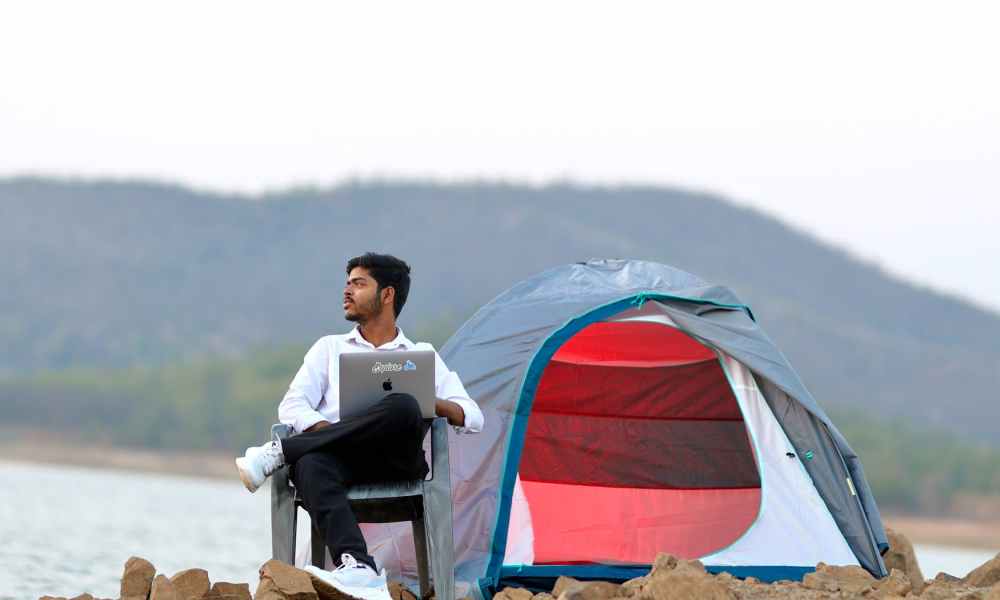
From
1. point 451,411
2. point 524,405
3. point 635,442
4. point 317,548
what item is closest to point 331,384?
point 451,411

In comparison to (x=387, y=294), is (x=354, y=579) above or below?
→ below

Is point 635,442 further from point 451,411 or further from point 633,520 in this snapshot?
point 451,411

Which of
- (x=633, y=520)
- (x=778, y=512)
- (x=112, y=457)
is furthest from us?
(x=112, y=457)

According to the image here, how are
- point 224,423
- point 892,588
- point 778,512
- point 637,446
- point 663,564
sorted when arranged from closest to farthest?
point 663,564, point 892,588, point 778,512, point 637,446, point 224,423

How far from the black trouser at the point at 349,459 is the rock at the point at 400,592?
917 mm

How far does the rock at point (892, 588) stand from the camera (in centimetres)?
557

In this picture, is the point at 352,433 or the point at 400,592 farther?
the point at 400,592

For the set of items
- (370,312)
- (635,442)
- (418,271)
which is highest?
(418,271)

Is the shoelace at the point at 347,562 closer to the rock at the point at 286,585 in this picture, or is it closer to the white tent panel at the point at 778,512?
the rock at the point at 286,585

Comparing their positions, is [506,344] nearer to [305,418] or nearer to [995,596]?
[305,418]

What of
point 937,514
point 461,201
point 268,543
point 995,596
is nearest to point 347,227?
point 461,201

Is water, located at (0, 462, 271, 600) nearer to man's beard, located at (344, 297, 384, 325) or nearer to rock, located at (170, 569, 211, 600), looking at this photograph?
rock, located at (170, 569, 211, 600)

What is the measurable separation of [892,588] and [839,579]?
1.16ft

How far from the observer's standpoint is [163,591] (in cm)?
578
